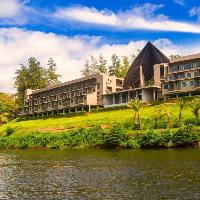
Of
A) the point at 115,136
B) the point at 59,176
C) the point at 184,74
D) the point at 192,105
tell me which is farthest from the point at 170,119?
the point at 59,176

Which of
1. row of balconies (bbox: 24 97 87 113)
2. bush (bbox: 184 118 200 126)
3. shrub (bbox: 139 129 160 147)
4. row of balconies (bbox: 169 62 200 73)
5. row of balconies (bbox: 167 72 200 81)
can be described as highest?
row of balconies (bbox: 169 62 200 73)

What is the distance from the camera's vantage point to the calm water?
28016 mm

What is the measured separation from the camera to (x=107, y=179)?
34.8 m

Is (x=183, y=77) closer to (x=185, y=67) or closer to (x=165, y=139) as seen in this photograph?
(x=185, y=67)

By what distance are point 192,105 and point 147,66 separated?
54778 millimetres

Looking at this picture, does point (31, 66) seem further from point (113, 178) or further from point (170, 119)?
point (113, 178)

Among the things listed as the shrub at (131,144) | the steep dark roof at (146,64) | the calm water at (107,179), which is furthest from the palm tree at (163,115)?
the steep dark roof at (146,64)

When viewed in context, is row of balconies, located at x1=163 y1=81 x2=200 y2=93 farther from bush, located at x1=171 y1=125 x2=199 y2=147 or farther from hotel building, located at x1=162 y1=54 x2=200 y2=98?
bush, located at x1=171 y1=125 x2=199 y2=147

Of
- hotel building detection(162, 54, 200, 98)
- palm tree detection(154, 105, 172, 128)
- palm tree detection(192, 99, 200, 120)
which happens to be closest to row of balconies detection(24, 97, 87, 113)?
hotel building detection(162, 54, 200, 98)

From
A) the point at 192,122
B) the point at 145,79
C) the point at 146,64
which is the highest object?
the point at 146,64

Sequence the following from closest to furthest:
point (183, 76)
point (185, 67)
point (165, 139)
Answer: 1. point (165, 139)
2. point (183, 76)
3. point (185, 67)

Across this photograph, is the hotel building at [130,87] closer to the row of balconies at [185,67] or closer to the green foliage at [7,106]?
the row of balconies at [185,67]

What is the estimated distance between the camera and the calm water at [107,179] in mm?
28016

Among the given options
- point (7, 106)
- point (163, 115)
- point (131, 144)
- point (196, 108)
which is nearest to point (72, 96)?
point (7, 106)
